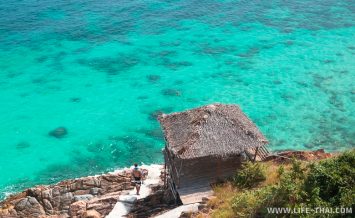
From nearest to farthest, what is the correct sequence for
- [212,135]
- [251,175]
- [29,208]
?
[251,175]
[212,135]
[29,208]

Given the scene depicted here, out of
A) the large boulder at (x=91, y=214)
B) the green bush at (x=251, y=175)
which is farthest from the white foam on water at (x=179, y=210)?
the large boulder at (x=91, y=214)

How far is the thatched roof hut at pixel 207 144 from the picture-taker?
67.3 feet

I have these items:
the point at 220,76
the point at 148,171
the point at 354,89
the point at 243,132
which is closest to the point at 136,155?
the point at 148,171

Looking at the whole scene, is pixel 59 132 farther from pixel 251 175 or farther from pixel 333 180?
pixel 333 180

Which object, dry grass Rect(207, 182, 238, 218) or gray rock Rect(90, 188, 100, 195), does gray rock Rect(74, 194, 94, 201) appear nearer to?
gray rock Rect(90, 188, 100, 195)

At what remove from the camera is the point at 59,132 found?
1303 inches

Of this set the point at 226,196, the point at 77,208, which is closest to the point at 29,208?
the point at 77,208

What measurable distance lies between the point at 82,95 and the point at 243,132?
851 inches

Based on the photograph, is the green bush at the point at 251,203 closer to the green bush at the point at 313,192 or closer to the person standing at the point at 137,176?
the green bush at the point at 313,192

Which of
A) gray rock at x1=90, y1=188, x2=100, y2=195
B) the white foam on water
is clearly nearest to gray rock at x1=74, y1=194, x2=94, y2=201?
gray rock at x1=90, y1=188, x2=100, y2=195

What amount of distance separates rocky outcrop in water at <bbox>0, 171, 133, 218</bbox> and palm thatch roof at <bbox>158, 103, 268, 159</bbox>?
5.68 meters

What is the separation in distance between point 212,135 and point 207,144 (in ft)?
1.89

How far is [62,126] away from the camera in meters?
34.0

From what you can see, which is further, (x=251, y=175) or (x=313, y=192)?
(x=251, y=175)
